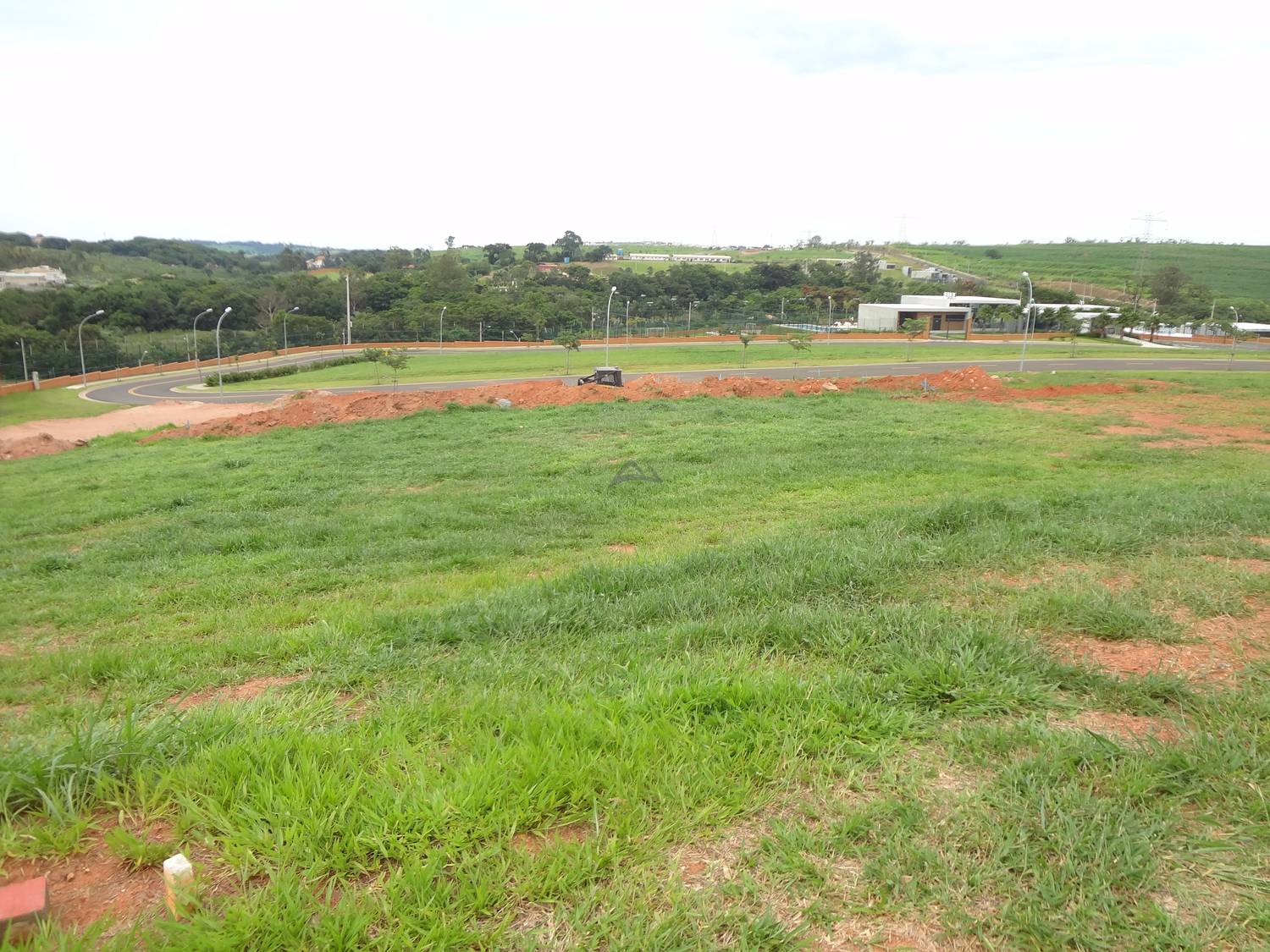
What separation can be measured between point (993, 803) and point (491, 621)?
310 cm

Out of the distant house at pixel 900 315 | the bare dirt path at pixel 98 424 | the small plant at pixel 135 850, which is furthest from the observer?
the distant house at pixel 900 315

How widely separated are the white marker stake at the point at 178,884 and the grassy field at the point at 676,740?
0.07 meters

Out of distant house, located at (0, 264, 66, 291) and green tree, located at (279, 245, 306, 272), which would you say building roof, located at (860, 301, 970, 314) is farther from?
green tree, located at (279, 245, 306, 272)

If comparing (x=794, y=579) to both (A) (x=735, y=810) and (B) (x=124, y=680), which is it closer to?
(A) (x=735, y=810)

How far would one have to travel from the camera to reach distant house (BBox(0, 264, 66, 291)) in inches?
3098

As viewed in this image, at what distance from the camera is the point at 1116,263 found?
14912 centimetres

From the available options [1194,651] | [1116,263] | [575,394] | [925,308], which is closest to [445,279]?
[925,308]

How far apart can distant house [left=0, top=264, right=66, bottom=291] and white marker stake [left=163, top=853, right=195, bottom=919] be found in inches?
3634

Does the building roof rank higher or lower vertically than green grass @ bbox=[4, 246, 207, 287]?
lower

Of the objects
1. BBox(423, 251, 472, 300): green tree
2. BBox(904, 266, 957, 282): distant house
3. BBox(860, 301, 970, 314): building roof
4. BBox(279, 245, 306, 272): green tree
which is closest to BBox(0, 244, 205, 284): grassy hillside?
BBox(279, 245, 306, 272): green tree

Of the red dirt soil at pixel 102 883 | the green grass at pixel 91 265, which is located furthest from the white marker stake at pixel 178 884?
the green grass at pixel 91 265

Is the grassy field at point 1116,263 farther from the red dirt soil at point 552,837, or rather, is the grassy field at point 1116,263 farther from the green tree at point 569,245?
the red dirt soil at point 552,837

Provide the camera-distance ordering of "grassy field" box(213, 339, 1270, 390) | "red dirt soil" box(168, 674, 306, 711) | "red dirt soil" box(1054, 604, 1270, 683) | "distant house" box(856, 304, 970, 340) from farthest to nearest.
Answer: "distant house" box(856, 304, 970, 340) < "grassy field" box(213, 339, 1270, 390) < "red dirt soil" box(168, 674, 306, 711) < "red dirt soil" box(1054, 604, 1270, 683)

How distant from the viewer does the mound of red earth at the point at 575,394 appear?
950 inches
